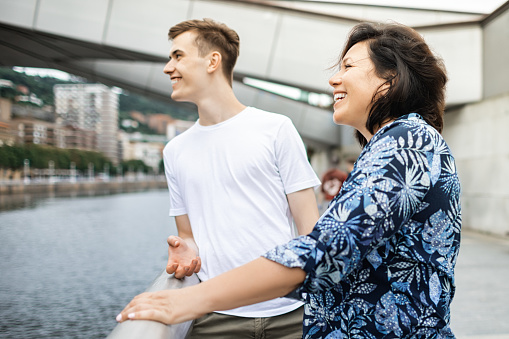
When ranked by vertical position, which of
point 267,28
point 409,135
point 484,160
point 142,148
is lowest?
point 409,135

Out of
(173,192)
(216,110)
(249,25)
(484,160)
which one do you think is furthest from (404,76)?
(249,25)

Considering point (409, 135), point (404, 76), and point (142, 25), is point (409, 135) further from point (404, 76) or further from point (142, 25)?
point (142, 25)

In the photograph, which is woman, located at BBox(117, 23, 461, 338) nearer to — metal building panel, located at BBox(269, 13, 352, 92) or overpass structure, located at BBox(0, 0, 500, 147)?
overpass structure, located at BBox(0, 0, 500, 147)

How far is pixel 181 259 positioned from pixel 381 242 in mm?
841

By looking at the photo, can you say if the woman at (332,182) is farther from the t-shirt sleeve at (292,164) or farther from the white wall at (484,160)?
the t-shirt sleeve at (292,164)

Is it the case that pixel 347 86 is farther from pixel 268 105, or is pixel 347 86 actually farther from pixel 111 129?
pixel 111 129

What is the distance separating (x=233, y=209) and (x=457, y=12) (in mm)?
11913

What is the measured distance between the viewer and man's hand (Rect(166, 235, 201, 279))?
1.54 meters

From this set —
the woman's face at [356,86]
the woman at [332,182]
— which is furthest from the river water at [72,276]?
the woman's face at [356,86]

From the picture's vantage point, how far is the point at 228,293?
0.93 m

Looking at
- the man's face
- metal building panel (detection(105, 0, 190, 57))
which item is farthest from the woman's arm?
metal building panel (detection(105, 0, 190, 57))

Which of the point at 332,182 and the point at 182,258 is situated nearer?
the point at 182,258

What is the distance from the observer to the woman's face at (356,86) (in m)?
1.15

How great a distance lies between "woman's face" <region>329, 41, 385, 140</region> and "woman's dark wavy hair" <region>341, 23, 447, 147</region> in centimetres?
1
